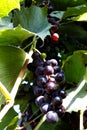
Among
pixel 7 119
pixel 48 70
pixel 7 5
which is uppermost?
pixel 7 5

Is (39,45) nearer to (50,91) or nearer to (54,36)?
(54,36)

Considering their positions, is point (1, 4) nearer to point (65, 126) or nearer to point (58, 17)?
point (58, 17)

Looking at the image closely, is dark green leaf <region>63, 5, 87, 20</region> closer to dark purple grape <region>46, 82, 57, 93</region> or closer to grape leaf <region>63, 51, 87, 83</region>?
grape leaf <region>63, 51, 87, 83</region>

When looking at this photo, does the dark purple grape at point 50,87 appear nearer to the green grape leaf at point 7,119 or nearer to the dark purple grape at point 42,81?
the dark purple grape at point 42,81

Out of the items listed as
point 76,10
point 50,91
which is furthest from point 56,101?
point 76,10

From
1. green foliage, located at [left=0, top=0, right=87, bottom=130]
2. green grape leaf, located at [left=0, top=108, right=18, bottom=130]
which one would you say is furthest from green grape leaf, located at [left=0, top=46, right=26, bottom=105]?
green grape leaf, located at [left=0, top=108, right=18, bottom=130]

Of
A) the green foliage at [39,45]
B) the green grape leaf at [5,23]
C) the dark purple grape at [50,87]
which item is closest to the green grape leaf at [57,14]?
the green foliage at [39,45]
